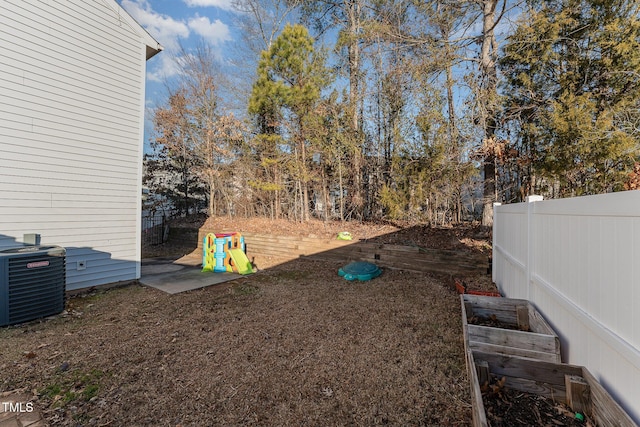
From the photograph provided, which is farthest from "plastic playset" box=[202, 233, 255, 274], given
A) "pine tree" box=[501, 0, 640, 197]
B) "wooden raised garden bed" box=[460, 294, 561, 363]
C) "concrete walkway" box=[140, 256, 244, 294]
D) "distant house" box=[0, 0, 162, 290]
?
"pine tree" box=[501, 0, 640, 197]

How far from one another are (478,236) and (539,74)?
3548 millimetres

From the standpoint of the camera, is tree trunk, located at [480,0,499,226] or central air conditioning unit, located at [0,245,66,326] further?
tree trunk, located at [480,0,499,226]

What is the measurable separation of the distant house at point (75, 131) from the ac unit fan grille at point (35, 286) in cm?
90

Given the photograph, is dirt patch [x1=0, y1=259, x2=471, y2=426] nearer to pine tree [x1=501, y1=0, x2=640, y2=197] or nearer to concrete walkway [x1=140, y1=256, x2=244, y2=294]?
concrete walkway [x1=140, y1=256, x2=244, y2=294]

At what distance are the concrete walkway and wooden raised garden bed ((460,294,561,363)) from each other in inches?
172

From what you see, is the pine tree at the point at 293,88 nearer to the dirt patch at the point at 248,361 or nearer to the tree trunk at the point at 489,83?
the tree trunk at the point at 489,83

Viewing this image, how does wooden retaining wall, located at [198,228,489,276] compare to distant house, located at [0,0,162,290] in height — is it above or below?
below

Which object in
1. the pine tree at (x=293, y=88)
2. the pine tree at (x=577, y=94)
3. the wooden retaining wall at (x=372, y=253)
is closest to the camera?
the pine tree at (x=577, y=94)

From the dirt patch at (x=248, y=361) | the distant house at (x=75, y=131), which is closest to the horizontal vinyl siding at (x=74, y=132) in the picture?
the distant house at (x=75, y=131)

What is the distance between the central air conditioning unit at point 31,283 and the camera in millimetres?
3295

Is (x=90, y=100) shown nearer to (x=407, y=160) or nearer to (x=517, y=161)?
(x=407, y=160)

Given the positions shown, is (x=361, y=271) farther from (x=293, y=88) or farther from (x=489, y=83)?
(x=293, y=88)

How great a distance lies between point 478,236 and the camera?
19.0 feet

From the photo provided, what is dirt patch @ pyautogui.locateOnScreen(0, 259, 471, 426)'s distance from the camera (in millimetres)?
1984
